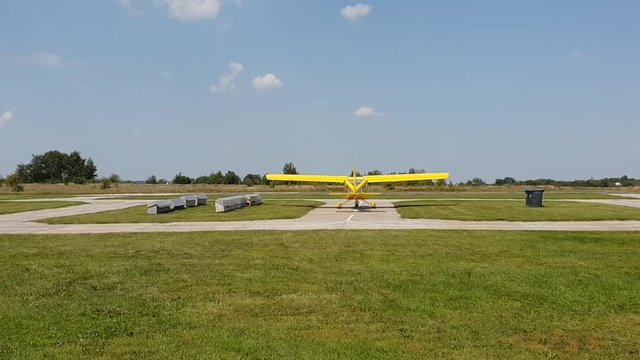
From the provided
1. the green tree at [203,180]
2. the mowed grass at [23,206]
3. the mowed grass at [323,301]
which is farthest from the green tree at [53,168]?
the mowed grass at [323,301]

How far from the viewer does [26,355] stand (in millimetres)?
6480

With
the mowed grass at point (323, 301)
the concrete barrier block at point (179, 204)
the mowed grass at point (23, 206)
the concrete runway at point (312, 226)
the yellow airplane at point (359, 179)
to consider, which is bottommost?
the mowed grass at point (323, 301)

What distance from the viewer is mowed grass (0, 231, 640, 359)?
22.3 ft

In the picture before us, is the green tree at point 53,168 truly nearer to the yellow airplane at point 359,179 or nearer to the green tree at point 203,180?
the green tree at point 203,180

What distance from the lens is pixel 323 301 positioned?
919cm

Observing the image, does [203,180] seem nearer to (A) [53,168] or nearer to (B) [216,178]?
(B) [216,178]

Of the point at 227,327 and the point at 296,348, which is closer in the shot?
the point at 296,348

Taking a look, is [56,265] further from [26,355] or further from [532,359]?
[532,359]

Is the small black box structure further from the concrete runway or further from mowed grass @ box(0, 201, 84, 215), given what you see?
mowed grass @ box(0, 201, 84, 215)

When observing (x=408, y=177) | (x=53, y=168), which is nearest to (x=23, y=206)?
(x=408, y=177)

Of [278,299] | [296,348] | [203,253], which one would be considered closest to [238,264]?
[203,253]

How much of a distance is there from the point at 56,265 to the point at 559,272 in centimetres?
1186

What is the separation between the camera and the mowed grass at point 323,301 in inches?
268

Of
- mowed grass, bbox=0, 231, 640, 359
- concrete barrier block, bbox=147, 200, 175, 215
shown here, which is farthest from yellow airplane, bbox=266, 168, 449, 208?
mowed grass, bbox=0, 231, 640, 359
